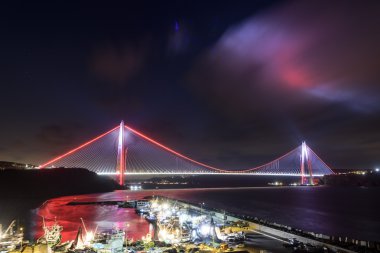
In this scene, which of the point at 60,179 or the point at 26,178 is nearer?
the point at 26,178

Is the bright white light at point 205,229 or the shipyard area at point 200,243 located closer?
the shipyard area at point 200,243

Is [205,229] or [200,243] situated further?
[205,229]

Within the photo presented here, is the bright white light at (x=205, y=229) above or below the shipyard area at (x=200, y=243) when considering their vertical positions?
above

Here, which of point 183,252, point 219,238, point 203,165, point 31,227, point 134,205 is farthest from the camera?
point 203,165

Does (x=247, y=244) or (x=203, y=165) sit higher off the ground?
(x=203, y=165)

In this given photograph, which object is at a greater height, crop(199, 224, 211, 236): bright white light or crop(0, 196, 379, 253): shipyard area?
crop(199, 224, 211, 236): bright white light

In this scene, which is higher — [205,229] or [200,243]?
[205,229]

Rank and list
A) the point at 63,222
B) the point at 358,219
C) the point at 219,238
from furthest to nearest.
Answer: the point at 358,219 < the point at 63,222 < the point at 219,238

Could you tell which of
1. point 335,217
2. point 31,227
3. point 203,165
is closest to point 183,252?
point 31,227

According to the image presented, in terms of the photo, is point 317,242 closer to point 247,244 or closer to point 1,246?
point 247,244

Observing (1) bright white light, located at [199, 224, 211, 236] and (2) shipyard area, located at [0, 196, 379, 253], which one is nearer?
(2) shipyard area, located at [0, 196, 379, 253]

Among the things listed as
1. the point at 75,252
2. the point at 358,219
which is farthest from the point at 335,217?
the point at 75,252
